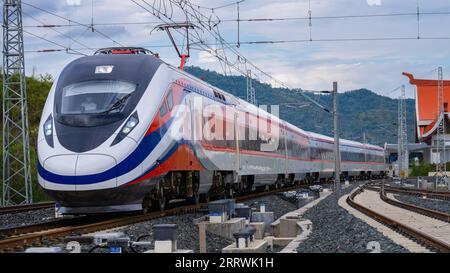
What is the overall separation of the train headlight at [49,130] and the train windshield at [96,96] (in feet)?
1.13

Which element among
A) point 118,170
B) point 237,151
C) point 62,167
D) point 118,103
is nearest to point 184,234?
point 118,170

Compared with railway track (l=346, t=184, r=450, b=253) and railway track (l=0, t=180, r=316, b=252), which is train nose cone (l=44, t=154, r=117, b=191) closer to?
railway track (l=0, t=180, r=316, b=252)

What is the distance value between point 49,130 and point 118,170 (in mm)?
1891

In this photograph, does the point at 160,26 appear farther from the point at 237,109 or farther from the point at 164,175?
the point at 164,175

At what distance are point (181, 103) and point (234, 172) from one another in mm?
7513

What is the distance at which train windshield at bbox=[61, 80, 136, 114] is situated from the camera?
51.2ft

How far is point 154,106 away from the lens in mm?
16156

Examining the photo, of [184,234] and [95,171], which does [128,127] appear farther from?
[184,234]

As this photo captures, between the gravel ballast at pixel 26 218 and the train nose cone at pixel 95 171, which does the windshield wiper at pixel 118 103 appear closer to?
the train nose cone at pixel 95 171

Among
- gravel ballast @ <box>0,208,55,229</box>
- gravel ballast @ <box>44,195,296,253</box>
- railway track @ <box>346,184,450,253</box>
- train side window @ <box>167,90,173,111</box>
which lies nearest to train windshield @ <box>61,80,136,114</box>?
train side window @ <box>167,90,173,111</box>

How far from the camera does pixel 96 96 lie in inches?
623

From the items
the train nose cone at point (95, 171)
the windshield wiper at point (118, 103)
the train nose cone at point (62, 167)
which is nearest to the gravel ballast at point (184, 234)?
the train nose cone at point (95, 171)
